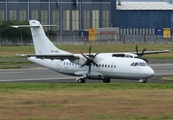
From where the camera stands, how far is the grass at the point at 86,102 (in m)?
23.8

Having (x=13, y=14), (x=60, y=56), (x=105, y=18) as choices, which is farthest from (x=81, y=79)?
(x=105, y=18)

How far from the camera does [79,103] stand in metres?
27.8

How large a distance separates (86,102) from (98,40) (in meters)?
97.8

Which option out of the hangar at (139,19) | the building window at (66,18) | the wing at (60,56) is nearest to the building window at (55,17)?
the building window at (66,18)


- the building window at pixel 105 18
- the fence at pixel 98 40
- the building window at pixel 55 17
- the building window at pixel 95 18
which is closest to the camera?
the fence at pixel 98 40

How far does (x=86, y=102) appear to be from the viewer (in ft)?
92.5

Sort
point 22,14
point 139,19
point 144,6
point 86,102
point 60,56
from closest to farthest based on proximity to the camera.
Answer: point 86,102, point 60,56, point 22,14, point 139,19, point 144,6

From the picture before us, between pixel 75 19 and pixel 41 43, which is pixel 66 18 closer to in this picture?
pixel 75 19

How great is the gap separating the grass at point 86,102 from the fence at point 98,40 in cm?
7920

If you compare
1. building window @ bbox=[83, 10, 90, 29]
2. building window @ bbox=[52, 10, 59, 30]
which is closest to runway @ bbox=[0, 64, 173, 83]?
building window @ bbox=[52, 10, 59, 30]

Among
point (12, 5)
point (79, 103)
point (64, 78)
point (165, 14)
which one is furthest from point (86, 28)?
point (79, 103)

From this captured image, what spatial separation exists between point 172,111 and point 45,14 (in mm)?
99058

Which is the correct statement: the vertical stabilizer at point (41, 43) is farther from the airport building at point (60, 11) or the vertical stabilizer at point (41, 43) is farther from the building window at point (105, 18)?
the building window at point (105, 18)

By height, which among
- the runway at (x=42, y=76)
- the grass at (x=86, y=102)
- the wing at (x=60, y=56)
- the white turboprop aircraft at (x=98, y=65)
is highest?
the wing at (x=60, y=56)
